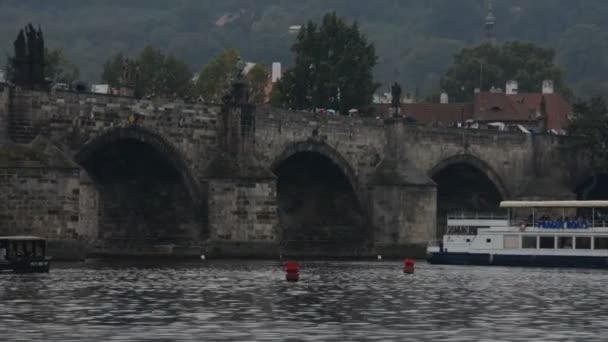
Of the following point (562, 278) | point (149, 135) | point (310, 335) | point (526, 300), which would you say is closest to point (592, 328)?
point (310, 335)

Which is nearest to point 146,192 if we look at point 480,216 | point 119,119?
point 119,119

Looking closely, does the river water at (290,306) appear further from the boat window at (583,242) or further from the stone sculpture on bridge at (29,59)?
the boat window at (583,242)

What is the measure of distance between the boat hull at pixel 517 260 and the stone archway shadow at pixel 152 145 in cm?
1499

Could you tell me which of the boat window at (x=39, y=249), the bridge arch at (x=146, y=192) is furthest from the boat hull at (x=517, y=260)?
the boat window at (x=39, y=249)

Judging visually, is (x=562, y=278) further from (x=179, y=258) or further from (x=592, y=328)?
(x=592, y=328)

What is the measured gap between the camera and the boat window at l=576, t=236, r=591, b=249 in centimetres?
11124

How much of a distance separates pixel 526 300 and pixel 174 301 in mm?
13190

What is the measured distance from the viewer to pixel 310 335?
53.6 m

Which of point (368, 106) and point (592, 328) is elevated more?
point (368, 106)

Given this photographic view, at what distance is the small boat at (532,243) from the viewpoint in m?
110

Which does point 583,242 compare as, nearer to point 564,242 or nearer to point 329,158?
point 564,242

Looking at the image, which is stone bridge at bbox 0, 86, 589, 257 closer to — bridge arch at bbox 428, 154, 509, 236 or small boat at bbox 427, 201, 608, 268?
bridge arch at bbox 428, 154, 509, 236

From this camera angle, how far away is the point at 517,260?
111m

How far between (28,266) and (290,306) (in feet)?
74.0
